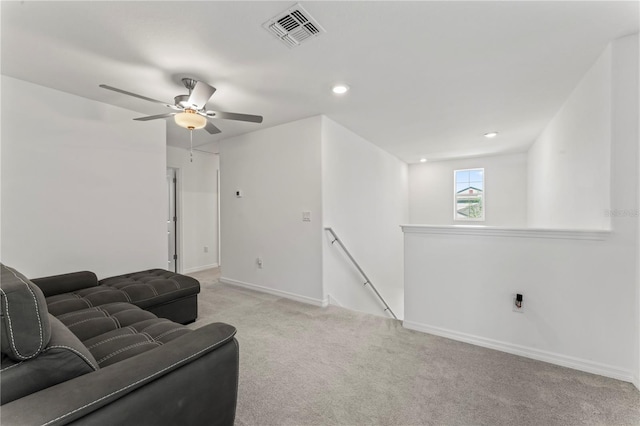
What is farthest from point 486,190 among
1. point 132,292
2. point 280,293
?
point 132,292

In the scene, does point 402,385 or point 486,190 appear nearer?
point 402,385

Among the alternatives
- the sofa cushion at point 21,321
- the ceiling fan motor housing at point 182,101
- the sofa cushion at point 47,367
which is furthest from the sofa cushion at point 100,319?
the ceiling fan motor housing at point 182,101

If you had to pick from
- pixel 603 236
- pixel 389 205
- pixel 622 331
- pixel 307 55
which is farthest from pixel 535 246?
pixel 389 205

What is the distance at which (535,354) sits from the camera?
2.21m

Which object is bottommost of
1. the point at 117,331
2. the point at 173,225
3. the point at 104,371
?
the point at 117,331

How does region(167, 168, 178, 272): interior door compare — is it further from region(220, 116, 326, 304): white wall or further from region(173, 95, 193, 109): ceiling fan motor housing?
region(173, 95, 193, 109): ceiling fan motor housing

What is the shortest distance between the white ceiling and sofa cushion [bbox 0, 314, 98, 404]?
182cm

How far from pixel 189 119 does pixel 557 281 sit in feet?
10.9

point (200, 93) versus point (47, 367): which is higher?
point (200, 93)

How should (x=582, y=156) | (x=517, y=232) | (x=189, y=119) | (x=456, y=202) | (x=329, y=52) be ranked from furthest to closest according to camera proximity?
1. (x=456, y=202)
2. (x=582, y=156)
3. (x=189, y=119)
4. (x=517, y=232)
5. (x=329, y=52)

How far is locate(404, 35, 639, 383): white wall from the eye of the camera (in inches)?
75.6

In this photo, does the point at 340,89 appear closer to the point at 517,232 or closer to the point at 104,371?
the point at 517,232

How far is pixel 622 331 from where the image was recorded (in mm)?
1935

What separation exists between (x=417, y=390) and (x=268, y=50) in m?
2.65
